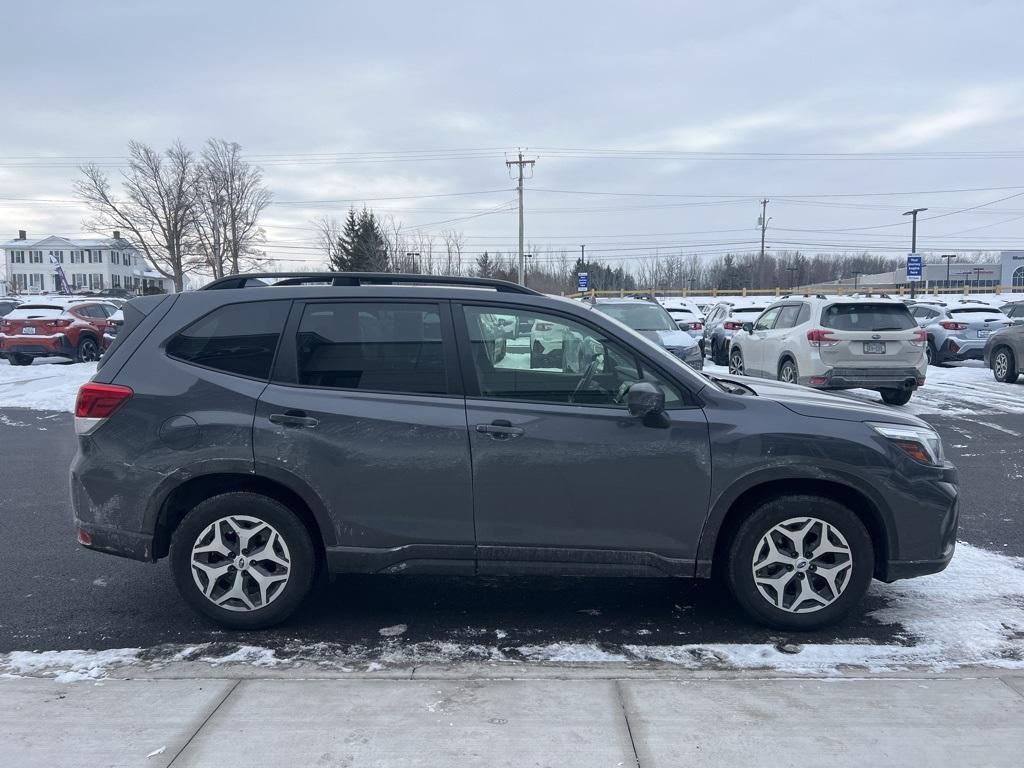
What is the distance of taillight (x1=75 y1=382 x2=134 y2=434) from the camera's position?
13.8 feet

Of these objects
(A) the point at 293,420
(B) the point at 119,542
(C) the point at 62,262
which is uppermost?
(C) the point at 62,262

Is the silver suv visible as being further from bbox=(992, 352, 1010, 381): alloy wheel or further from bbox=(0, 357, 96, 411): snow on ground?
bbox=(0, 357, 96, 411): snow on ground

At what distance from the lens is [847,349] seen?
11.9 m

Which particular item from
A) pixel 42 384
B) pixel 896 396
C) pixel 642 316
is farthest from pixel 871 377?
pixel 42 384

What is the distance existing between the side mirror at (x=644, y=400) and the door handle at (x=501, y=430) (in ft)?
1.85

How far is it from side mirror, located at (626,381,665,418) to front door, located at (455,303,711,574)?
0.28ft

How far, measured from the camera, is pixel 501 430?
4.04 meters

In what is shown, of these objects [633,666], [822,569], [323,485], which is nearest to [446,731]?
[633,666]

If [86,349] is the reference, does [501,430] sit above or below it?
above

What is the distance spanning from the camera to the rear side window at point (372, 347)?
13.8 ft

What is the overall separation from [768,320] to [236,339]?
37.5 feet

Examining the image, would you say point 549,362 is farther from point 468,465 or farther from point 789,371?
point 789,371

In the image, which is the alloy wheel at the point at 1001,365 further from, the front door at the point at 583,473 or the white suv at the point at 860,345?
the front door at the point at 583,473

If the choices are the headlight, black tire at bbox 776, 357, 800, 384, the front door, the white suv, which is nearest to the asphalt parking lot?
the front door
